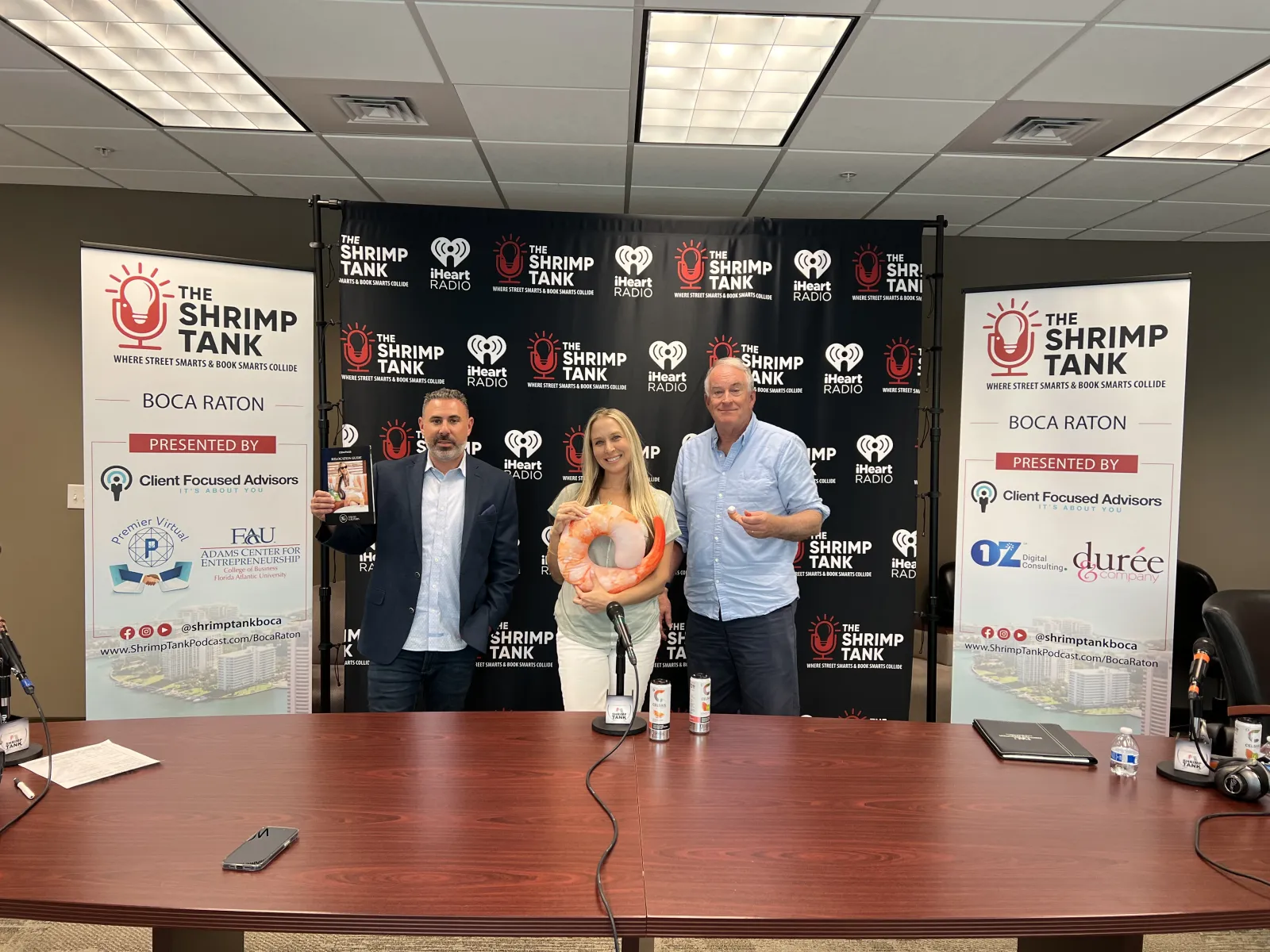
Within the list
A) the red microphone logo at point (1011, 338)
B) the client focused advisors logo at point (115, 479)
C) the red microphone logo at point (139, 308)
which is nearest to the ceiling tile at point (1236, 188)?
the red microphone logo at point (1011, 338)

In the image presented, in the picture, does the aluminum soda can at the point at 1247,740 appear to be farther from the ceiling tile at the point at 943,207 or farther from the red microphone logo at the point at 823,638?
the ceiling tile at the point at 943,207

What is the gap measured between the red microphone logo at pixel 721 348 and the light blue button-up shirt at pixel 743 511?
0.74 meters

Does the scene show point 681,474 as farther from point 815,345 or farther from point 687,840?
point 687,840

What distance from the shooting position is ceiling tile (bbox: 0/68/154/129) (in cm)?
309

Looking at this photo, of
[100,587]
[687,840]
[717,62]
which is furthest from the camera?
[100,587]

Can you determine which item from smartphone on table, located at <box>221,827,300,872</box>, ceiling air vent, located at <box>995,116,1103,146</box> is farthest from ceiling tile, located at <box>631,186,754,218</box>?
smartphone on table, located at <box>221,827,300,872</box>

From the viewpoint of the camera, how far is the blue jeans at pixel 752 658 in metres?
3.00

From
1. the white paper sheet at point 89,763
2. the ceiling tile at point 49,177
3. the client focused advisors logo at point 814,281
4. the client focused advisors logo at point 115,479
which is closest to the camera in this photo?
the white paper sheet at point 89,763

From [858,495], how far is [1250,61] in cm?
223

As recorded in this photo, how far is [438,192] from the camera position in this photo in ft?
14.3

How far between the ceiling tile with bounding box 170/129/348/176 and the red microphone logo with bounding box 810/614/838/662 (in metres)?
3.39

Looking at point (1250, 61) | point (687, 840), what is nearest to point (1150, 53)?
point (1250, 61)

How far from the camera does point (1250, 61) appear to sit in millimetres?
2775

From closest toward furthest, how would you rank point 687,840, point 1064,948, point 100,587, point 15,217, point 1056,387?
point 687,840, point 1064,948, point 100,587, point 1056,387, point 15,217
